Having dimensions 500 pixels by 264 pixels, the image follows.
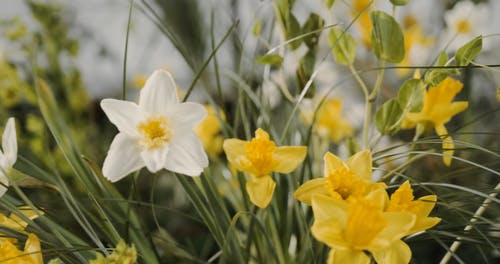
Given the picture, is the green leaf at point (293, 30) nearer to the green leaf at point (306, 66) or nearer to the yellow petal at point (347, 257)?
the green leaf at point (306, 66)

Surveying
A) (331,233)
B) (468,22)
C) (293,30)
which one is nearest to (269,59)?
(293,30)

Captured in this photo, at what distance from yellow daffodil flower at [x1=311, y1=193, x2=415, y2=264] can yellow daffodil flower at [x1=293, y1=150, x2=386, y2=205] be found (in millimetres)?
14

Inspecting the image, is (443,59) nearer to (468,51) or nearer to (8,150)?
(468,51)

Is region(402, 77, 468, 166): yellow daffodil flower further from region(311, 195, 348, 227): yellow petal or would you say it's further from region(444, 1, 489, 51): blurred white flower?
region(444, 1, 489, 51): blurred white flower

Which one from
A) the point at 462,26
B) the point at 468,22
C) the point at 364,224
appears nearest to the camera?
the point at 364,224

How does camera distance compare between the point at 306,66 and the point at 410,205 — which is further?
the point at 306,66

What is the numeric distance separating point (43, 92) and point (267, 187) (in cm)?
21

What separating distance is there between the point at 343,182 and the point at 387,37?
0.32 feet

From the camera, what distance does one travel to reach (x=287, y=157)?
381mm

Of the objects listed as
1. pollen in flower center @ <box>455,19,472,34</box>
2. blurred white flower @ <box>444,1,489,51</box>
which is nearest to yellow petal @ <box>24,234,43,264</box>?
pollen in flower center @ <box>455,19,472,34</box>

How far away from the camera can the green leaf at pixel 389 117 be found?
403 mm

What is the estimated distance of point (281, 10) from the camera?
450mm

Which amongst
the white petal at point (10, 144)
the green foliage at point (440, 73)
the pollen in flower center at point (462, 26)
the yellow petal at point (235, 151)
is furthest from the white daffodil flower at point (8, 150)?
the pollen in flower center at point (462, 26)

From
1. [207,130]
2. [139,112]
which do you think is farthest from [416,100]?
[207,130]
